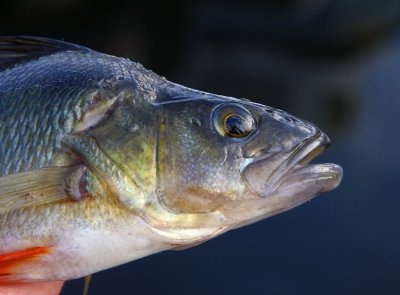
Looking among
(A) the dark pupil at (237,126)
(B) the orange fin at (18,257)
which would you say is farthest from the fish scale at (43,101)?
(A) the dark pupil at (237,126)

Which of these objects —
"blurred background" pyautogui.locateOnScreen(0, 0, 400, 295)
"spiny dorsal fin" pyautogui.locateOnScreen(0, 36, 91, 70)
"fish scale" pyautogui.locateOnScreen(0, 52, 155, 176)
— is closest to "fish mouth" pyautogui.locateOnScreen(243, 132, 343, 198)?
"fish scale" pyautogui.locateOnScreen(0, 52, 155, 176)

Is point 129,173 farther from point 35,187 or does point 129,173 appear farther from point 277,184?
point 277,184

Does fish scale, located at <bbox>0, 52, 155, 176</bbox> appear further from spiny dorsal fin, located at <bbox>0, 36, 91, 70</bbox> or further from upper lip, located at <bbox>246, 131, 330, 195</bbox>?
upper lip, located at <bbox>246, 131, 330, 195</bbox>

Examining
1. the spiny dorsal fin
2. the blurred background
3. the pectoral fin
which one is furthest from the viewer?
the blurred background

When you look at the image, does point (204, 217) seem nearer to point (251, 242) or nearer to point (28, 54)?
point (28, 54)

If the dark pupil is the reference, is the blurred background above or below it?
below

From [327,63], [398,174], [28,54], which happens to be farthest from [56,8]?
[28,54]

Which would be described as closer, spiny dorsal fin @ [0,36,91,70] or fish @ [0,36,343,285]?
fish @ [0,36,343,285]

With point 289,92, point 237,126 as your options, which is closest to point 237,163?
point 237,126
